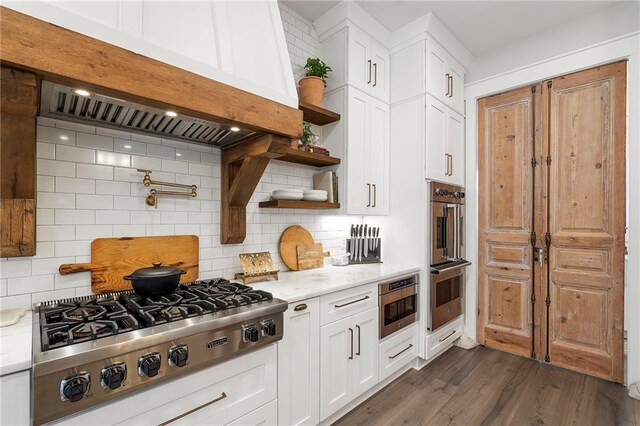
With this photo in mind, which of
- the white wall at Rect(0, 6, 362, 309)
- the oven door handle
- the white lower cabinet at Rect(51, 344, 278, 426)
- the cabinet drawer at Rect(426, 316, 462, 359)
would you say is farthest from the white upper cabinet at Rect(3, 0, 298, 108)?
the cabinet drawer at Rect(426, 316, 462, 359)

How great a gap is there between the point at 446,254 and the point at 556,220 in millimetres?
973

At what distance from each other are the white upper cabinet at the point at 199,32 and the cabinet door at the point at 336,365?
1393 millimetres

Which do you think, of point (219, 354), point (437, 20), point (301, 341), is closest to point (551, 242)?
point (437, 20)

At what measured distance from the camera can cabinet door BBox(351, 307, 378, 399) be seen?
2.14 m

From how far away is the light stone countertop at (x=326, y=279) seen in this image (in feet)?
6.07

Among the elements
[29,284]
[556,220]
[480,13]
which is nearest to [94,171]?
[29,284]

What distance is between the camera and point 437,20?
108 inches

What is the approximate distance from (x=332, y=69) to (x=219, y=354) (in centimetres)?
233

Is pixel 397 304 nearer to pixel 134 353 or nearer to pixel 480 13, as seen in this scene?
pixel 134 353

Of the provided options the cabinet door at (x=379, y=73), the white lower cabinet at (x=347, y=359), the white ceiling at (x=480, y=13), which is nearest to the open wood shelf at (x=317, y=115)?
the cabinet door at (x=379, y=73)

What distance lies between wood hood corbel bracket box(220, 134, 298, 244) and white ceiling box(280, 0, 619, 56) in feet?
4.59

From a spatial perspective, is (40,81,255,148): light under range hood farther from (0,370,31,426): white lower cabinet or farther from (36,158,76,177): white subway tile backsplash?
(0,370,31,426): white lower cabinet

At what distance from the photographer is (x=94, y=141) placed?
164 cm

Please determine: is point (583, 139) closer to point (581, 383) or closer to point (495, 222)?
point (495, 222)
